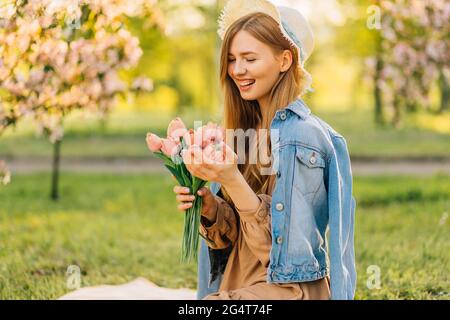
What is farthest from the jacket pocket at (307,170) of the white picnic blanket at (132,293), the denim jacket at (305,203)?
the white picnic blanket at (132,293)

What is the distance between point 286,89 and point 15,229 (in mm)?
4054

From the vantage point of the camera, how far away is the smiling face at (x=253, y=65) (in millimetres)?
2712

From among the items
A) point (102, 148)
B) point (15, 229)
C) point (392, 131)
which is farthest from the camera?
point (392, 131)

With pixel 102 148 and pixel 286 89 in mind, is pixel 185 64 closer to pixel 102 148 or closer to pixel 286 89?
pixel 102 148

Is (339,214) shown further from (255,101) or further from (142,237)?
(142,237)

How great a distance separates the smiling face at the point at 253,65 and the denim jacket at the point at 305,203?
14 cm

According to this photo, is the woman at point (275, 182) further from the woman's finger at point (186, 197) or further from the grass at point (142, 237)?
the grass at point (142, 237)

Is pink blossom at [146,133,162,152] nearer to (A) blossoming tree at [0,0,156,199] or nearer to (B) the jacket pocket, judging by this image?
(B) the jacket pocket

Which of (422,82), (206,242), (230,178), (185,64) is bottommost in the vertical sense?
(206,242)

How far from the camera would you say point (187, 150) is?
8.18ft

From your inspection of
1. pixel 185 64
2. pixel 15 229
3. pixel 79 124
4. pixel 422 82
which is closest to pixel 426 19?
pixel 422 82

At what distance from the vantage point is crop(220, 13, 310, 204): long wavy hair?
2.71 meters

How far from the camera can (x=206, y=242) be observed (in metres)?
2.93

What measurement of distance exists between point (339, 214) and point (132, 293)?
198 centimetres
